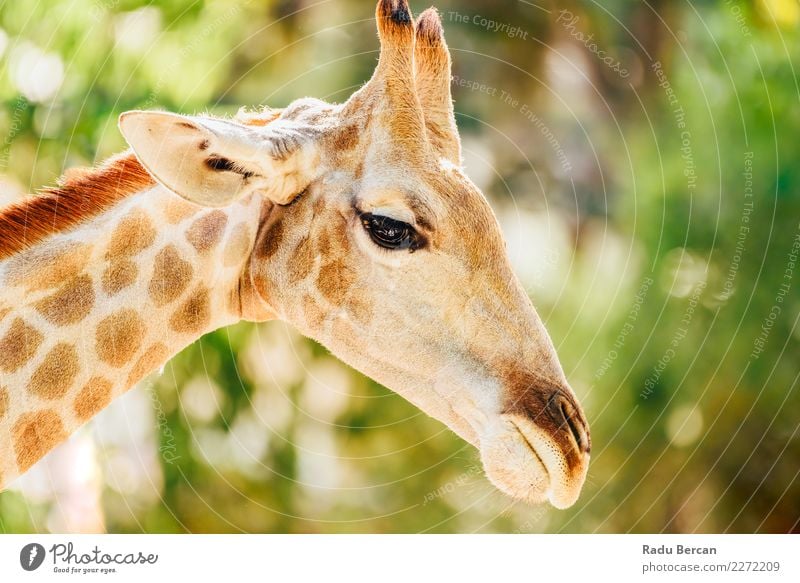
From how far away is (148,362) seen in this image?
3.06 metres

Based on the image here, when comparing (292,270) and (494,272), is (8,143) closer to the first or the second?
(292,270)

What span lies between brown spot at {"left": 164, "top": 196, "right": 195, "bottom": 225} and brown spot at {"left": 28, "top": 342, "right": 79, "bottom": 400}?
52 cm

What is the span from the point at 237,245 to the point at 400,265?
57 cm

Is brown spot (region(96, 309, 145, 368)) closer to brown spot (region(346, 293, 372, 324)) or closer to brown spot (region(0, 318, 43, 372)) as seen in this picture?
brown spot (region(0, 318, 43, 372))

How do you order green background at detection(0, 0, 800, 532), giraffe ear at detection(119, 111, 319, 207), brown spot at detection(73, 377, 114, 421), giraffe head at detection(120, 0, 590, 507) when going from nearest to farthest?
giraffe ear at detection(119, 111, 319, 207), giraffe head at detection(120, 0, 590, 507), brown spot at detection(73, 377, 114, 421), green background at detection(0, 0, 800, 532)

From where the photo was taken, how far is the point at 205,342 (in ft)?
21.3

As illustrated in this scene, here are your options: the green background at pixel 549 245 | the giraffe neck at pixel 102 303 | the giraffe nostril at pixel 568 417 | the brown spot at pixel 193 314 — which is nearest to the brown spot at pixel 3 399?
the giraffe neck at pixel 102 303

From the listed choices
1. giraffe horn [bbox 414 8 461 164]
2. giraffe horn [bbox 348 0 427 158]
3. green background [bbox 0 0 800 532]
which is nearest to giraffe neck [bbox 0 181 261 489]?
giraffe horn [bbox 348 0 427 158]

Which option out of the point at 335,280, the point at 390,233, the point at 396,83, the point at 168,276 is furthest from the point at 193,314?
the point at 396,83

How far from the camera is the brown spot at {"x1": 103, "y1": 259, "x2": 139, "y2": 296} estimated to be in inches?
117

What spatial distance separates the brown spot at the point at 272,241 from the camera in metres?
3.06

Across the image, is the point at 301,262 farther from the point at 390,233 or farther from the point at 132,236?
the point at 132,236
